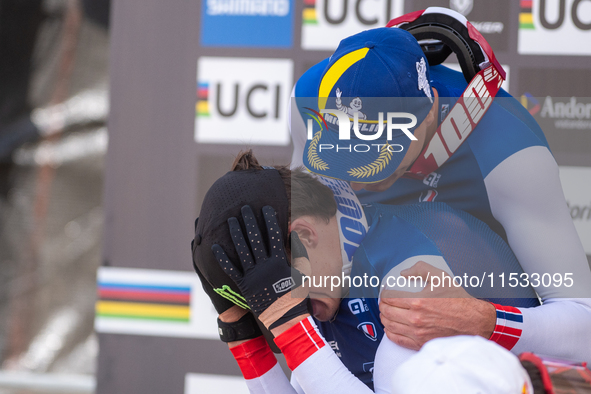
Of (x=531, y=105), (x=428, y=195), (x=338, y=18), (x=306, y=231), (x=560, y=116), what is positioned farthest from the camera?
(x=338, y=18)

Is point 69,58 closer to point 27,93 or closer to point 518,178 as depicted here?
point 27,93

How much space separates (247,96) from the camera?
185 centimetres

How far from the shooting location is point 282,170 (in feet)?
2.73

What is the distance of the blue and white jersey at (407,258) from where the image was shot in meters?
0.71

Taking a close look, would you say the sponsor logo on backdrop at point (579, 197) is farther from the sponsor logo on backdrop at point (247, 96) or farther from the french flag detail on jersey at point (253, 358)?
the sponsor logo on backdrop at point (247, 96)

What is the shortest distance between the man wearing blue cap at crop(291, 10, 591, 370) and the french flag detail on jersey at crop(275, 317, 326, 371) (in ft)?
0.33

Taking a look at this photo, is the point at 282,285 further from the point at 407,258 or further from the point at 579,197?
the point at 579,197

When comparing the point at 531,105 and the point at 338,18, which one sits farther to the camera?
the point at 338,18

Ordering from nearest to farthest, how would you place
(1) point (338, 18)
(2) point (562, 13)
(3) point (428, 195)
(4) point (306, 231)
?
(4) point (306, 231)
(3) point (428, 195)
(2) point (562, 13)
(1) point (338, 18)

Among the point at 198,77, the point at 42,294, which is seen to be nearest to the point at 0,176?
the point at 42,294

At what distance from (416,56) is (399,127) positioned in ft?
0.42

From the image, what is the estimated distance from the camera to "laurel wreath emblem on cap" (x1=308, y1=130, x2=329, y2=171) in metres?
0.81

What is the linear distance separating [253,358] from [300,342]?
0.63ft

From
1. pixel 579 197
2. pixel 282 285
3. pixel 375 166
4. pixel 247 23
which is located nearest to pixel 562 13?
pixel 579 197
